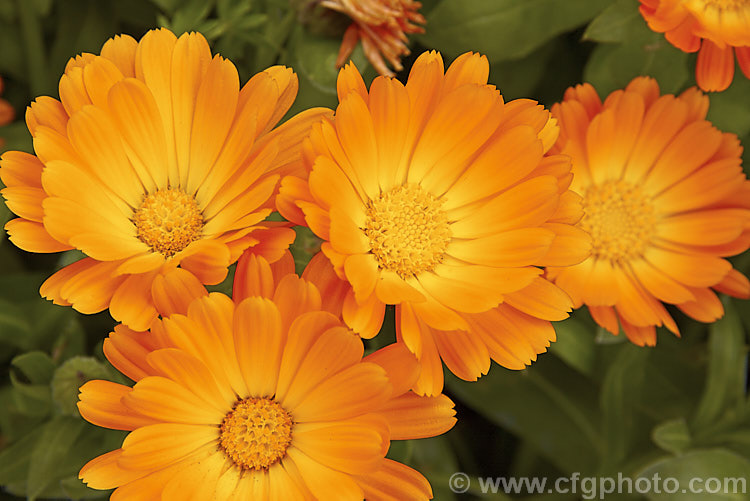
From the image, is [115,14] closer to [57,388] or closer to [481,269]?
[57,388]

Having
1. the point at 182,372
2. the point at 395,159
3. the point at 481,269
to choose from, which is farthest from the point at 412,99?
the point at 182,372

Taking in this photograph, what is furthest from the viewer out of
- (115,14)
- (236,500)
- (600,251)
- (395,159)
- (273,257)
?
(115,14)

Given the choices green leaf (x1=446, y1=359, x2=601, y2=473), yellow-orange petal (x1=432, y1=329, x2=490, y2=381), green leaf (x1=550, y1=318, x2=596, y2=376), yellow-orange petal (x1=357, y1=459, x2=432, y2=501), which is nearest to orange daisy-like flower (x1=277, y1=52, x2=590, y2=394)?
yellow-orange petal (x1=432, y1=329, x2=490, y2=381)

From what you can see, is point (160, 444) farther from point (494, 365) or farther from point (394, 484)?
point (494, 365)

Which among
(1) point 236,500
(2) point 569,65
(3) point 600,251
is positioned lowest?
(1) point 236,500

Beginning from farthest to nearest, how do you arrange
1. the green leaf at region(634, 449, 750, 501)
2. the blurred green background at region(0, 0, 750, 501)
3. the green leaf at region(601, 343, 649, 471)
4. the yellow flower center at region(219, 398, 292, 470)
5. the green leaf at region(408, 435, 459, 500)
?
1. the green leaf at region(408, 435, 459, 500)
2. the green leaf at region(601, 343, 649, 471)
3. the green leaf at region(634, 449, 750, 501)
4. the blurred green background at region(0, 0, 750, 501)
5. the yellow flower center at region(219, 398, 292, 470)

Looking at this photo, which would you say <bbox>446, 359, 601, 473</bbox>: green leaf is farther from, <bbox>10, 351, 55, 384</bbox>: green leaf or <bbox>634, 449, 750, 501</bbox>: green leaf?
<bbox>10, 351, 55, 384</bbox>: green leaf

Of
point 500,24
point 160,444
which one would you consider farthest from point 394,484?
point 500,24
